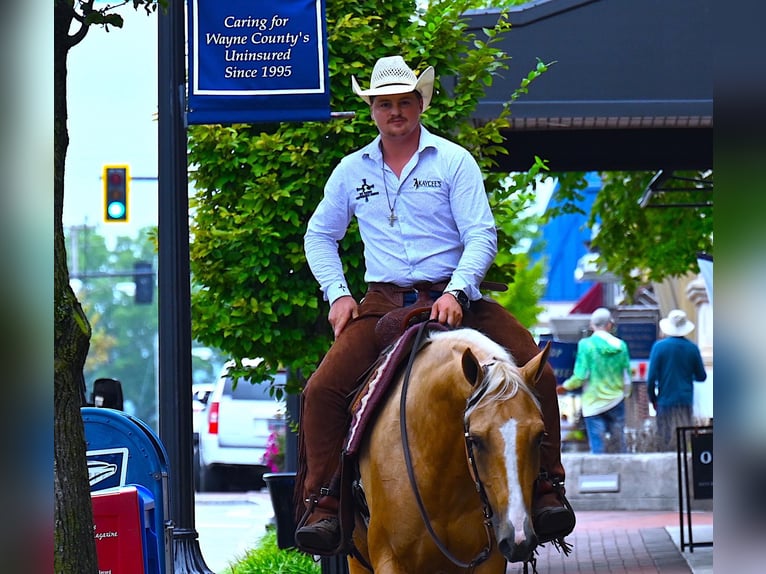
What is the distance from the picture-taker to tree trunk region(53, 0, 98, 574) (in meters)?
6.34

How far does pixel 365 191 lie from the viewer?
7.00 metres

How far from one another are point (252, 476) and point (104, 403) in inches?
575

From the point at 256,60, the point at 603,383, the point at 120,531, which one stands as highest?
the point at 256,60

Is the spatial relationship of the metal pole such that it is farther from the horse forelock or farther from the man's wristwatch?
the horse forelock

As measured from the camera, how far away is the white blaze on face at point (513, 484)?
16.8 ft

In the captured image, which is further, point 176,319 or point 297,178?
point 297,178

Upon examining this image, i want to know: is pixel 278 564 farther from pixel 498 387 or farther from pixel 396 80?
pixel 498 387

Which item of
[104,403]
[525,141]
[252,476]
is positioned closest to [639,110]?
[525,141]

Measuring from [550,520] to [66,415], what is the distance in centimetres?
226

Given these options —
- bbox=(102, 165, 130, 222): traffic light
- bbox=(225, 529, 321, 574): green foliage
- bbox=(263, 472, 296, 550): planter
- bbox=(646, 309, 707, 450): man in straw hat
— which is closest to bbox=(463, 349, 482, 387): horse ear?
bbox=(225, 529, 321, 574): green foliage

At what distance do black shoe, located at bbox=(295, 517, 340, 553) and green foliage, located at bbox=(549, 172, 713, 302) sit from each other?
13.6 metres

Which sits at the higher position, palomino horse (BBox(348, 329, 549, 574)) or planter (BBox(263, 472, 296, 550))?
palomino horse (BBox(348, 329, 549, 574))

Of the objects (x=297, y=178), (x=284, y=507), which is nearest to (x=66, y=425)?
(x=297, y=178)
